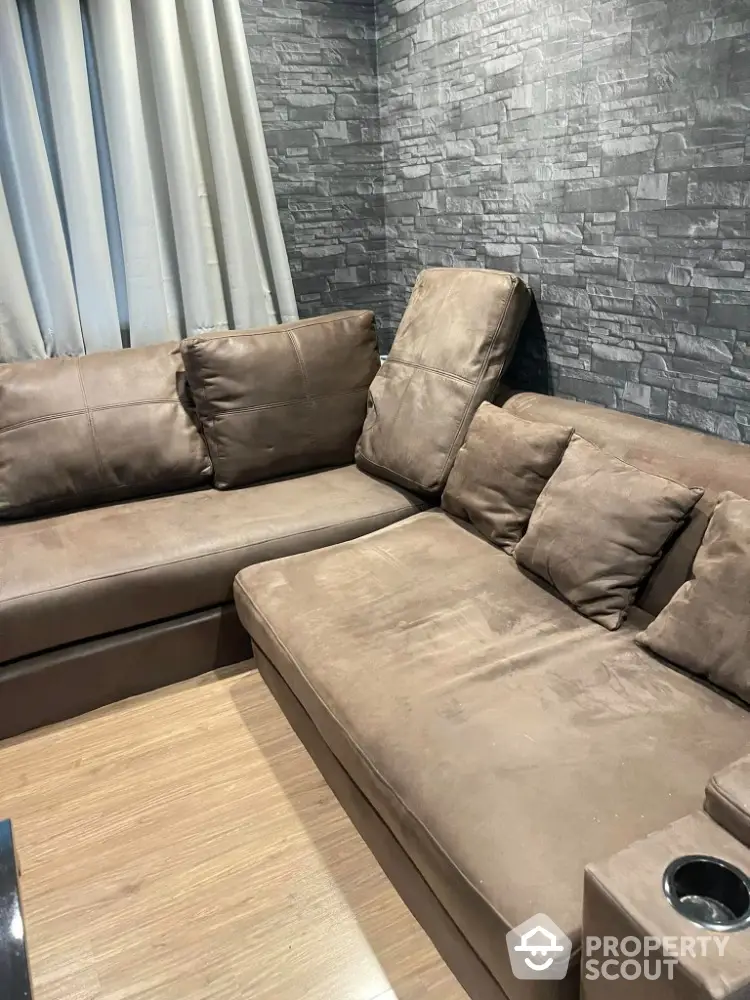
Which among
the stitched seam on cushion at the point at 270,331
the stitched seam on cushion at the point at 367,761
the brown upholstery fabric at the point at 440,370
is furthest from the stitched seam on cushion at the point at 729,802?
the stitched seam on cushion at the point at 270,331

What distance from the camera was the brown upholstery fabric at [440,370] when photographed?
2242 mm

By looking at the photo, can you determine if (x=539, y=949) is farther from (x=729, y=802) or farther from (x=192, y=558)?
(x=192, y=558)

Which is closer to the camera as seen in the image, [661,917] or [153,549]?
[661,917]

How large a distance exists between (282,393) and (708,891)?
1936 mm

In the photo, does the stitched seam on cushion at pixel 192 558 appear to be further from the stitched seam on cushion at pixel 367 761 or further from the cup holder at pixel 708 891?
the cup holder at pixel 708 891

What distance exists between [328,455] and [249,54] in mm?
1480

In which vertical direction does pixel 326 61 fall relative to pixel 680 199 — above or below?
above

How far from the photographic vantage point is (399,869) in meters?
1.42

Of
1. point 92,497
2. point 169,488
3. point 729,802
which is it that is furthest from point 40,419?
point 729,802

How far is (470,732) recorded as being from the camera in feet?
4.47

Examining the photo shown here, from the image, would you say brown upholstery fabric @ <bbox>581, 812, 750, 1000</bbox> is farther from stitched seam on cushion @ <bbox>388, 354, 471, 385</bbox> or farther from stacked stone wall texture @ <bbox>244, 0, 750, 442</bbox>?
stitched seam on cushion @ <bbox>388, 354, 471, 385</bbox>

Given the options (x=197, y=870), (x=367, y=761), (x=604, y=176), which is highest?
(x=604, y=176)

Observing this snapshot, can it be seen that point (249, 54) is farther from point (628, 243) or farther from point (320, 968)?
point (320, 968)

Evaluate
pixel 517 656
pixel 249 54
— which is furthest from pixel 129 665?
pixel 249 54
